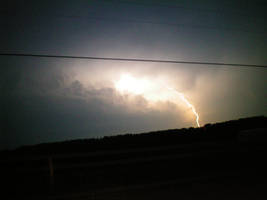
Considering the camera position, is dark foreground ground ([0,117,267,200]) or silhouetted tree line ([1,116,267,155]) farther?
silhouetted tree line ([1,116,267,155])

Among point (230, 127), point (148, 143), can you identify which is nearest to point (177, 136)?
point (148, 143)

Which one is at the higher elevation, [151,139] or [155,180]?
[151,139]

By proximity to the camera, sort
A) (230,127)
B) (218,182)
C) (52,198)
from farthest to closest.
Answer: (230,127) → (218,182) → (52,198)

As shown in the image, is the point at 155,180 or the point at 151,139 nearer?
the point at 155,180

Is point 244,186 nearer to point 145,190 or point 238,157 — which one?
point 145,190

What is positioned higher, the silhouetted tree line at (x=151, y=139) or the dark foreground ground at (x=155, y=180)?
the silhouetted tree line at (x=151, y=139)

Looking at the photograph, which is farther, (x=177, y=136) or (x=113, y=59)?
(x=177, y=136)

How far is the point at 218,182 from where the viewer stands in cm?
469

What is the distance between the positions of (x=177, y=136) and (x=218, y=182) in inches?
890

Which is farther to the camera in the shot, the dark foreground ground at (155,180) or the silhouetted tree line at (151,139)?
the silhouetted tree line at (151,139)

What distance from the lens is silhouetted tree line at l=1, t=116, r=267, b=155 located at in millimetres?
22891

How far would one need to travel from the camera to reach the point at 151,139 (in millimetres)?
25344

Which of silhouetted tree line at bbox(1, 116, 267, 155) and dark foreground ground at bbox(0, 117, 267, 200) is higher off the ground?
silhouetted tree line at bbox(1, 116, 267, 155)

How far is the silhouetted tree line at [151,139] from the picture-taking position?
22891mm
